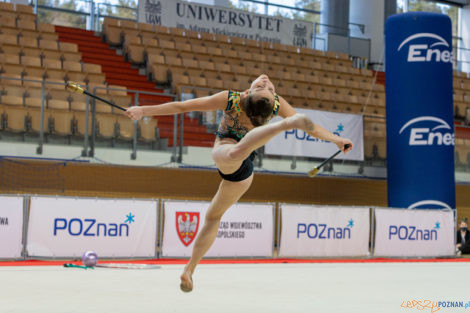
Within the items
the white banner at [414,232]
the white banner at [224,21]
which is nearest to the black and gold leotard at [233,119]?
the white banner at [414,232]

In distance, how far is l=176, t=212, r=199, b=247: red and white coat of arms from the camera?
34.3 feet

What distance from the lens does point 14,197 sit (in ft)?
30.9

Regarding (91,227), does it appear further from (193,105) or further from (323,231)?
(193,105)

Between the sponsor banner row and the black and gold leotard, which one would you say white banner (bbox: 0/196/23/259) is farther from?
the black and gold leotard

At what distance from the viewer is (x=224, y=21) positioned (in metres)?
20.5

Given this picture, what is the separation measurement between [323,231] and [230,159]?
7.71m

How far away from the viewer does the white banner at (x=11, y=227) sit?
9.30 m

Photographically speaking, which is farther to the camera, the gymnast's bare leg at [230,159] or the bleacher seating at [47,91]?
the bleacher seating at [47,91]

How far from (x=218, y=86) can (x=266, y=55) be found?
3.83 metres

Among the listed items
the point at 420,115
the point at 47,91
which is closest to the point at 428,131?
the point at 420,115

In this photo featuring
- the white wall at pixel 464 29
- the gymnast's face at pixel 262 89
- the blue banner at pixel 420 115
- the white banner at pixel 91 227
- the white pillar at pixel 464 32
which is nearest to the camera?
the gymnast's face at pixel 262 89

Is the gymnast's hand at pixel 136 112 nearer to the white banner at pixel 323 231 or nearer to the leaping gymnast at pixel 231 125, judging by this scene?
the leaping gymnast at pixel 231 125

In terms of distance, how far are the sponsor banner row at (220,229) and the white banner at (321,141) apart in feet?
6.65

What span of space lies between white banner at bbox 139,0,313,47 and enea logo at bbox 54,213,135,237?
10598 mm
